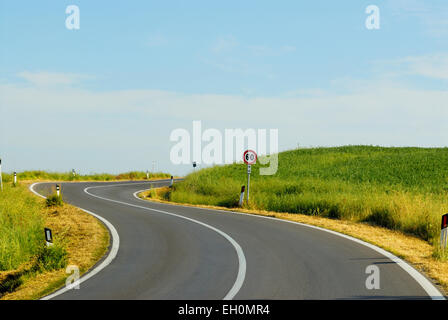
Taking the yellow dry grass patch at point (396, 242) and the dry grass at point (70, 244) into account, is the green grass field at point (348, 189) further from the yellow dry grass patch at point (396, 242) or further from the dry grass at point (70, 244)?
the dry grass at point (70, 244)

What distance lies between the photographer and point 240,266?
9.48 metres

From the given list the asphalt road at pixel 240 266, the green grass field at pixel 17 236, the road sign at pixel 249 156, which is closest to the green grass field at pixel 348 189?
the road sign at pixel 249 156

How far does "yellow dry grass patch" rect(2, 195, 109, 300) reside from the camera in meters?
9.05

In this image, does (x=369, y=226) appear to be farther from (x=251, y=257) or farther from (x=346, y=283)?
(x=346, y=283)

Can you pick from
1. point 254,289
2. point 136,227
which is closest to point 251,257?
point 254,289

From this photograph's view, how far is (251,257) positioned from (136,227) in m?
6.09

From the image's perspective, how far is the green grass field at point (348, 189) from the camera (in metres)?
15.5

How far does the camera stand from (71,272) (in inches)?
393

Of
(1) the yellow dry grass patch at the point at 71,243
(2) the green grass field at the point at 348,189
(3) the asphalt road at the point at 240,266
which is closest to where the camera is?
(3) the asphalt road at the point at 240,266

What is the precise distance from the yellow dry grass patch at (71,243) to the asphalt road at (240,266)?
2.13ft

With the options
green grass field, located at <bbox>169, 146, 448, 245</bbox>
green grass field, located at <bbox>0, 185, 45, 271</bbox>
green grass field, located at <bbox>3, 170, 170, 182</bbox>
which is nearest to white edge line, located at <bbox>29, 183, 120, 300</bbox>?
green grass field, located at <bbox>0, 185, 45, 271</bbox>

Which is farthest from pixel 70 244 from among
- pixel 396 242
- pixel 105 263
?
pixel 396 242

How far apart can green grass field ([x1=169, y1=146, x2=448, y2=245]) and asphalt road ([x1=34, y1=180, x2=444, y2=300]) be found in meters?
3.18

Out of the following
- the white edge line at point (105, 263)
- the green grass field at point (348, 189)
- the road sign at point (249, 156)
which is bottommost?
the white edge line at point (105, 263)
